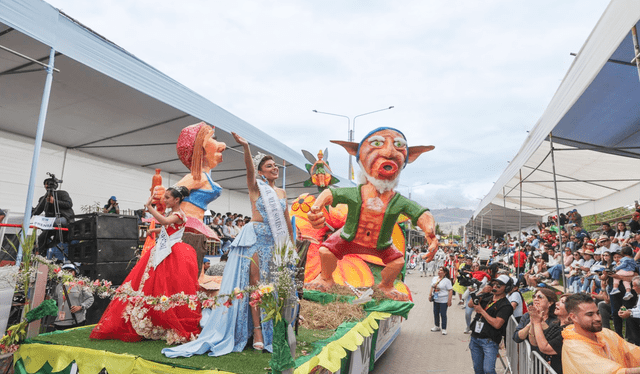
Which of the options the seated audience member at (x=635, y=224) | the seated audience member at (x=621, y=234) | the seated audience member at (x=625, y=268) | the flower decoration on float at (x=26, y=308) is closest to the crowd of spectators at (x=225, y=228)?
the flower decoration on float at (x=26, y=308)

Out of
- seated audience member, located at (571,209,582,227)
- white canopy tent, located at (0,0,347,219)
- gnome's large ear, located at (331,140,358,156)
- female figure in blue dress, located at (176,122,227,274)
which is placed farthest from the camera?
seated audience member, located at (571,209,582,227)

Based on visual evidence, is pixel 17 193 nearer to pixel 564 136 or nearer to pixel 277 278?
pixel 277 278

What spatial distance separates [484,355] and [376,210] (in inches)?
80.0

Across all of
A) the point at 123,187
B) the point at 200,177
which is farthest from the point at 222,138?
the point at 200,177

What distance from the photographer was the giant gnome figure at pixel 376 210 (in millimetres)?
5215

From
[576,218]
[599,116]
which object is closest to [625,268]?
[599,116]

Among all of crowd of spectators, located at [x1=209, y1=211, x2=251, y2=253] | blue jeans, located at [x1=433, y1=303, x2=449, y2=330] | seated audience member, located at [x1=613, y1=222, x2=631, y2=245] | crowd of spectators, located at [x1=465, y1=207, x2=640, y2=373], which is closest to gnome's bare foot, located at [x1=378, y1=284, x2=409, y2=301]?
crowd of spectators, located at [x1=465, y1=207, x2=640, y2=373]

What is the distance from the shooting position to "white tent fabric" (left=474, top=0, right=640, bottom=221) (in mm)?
3391

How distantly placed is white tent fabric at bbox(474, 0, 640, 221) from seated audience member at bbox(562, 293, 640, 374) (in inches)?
76.4

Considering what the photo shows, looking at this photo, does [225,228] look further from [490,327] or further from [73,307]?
[490,327]

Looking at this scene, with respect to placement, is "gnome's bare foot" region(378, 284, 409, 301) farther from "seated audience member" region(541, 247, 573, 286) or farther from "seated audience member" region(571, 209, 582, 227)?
"seated audience member" region(571, 209, 582, 227)

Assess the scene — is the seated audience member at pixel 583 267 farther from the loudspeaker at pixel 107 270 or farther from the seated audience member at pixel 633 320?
the loudspeaker at pixel 107 270

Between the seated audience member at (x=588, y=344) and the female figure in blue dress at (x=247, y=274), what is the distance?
6.74 feet

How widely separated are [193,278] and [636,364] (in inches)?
131
